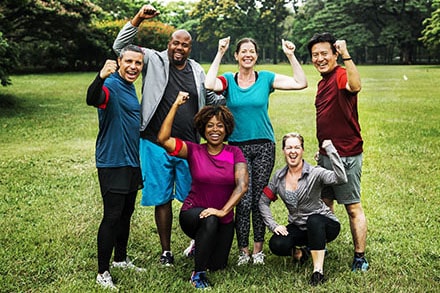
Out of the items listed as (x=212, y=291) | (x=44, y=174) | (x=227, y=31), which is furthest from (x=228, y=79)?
(x=227, y=31)

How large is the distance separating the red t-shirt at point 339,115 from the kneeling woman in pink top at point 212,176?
668mm

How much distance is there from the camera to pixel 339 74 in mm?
3883

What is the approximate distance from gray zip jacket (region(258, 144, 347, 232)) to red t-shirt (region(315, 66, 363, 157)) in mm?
210

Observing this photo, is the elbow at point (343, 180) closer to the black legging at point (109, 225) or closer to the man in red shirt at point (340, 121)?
the man in red shirt at point (340, 121)

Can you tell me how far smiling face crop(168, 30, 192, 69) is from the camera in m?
4.03

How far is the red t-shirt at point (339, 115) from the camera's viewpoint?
3.89 meters

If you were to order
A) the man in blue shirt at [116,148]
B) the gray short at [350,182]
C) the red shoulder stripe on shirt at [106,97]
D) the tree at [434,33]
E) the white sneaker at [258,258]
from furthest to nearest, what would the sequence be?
the tree at [434,33]
the white sneaker at [258,258]
the gray short at [350,182]
the man in blue shirt at [116,148]
the red shoulder stripe on shirt at [106,97]

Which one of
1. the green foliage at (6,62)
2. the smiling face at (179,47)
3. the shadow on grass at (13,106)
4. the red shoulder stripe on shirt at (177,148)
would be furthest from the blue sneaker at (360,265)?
the shadow on grass at (13,106)

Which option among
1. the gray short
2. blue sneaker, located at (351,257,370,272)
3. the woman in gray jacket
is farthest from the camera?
blue sneaker, located at (351,257,370,272)

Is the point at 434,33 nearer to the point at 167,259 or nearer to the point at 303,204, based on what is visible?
the point at 303,204

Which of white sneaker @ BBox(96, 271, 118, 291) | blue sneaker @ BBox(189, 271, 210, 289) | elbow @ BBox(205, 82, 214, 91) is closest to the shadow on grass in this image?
elbow @ BBox(205, 82, 214, 91)

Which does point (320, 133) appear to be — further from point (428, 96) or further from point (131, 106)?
point (428, 96)

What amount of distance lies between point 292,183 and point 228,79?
0.91 metres

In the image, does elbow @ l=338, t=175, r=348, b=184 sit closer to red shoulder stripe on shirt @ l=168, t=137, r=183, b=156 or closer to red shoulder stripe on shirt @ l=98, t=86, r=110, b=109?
red shoulder stripe on shirt @ l=168, t=137, r=183, b=156
